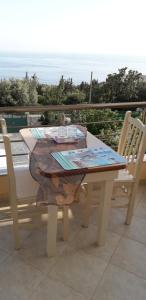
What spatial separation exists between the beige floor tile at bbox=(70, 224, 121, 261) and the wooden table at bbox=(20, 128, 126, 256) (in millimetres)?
51

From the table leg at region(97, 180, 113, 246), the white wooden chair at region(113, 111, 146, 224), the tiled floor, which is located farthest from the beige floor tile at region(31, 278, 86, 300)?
the white wooden chair at region(113, 111, 146, 224)

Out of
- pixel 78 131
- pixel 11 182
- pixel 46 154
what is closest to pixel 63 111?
pixel 78 131

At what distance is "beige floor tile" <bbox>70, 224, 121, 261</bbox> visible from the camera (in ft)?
5.66

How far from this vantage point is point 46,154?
1543 mm

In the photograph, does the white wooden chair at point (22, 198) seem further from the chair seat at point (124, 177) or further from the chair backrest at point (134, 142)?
the chair backrest at point (134, 142)

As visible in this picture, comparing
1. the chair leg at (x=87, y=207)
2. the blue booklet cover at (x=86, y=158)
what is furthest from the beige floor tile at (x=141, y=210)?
the blue booklet cover at (x=86, y=158)

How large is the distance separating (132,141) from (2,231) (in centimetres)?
125

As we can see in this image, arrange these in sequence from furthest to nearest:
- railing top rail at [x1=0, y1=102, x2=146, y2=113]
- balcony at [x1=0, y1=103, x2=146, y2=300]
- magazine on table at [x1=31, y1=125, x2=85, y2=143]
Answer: railing top rail at [x1=0, y1=102, x2=146, y2=113] → magazine on table at [x1=31, y1=125, x2=85, y2=143] → balcony at [x1=0, y1=103, x2=146, y2=300]

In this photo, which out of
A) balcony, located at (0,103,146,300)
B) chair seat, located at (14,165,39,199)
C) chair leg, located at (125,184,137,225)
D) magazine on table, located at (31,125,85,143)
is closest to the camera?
balcony, located at (0,103,146,300)

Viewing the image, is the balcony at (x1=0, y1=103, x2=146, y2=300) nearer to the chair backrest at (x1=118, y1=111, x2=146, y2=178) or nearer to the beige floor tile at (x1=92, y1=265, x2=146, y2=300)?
the beige floor tile at (x1=92, y1=265, x2=146, y2=300)

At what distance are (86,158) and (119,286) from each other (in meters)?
0.80

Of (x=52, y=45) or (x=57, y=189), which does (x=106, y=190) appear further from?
(x=52, y=45)

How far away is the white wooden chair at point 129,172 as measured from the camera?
1.86 metres

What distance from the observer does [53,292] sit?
1420mm
